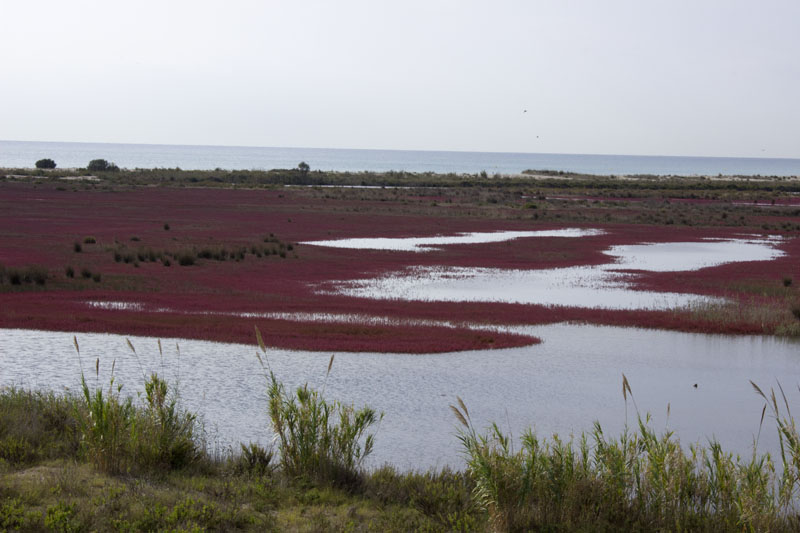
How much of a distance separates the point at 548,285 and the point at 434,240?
1882cm

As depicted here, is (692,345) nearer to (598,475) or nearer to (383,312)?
(383,312)

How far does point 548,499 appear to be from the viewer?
29.1 ft

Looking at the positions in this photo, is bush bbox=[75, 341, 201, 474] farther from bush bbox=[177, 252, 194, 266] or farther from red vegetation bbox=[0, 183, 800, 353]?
bush bbox=[177, 252, 194, 266]

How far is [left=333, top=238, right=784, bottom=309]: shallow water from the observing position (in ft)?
95.9

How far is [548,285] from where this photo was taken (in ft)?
109

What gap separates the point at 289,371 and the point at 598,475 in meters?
9.62

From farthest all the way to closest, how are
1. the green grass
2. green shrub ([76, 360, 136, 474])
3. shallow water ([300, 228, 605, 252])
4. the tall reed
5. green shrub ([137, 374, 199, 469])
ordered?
1. shallow water ([300, 228, 605, 252])
2. green shrub ([137, 374, 199, 469])
3. green shrub ([76, 360, 136, 474])
4. the tall reed
5. the green grass

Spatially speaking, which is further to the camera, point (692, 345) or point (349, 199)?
point (349, 199)

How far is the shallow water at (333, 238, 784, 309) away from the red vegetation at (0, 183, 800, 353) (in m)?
1.38

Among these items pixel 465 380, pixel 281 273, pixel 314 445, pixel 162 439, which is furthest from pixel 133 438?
pixel 281 273

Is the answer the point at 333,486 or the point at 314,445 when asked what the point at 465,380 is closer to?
the point at 314,445

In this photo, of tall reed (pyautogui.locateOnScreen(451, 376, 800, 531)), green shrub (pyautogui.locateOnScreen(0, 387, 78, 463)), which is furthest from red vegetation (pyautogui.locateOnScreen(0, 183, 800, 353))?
tall reed (pyautogui.locateOnScreen(451, 376, 800, 531))

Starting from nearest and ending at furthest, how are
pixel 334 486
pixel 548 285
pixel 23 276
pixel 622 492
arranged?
1. pixel 622 492
2. pixel 334 486
3. pixel 23 276
4. pixel 548 285

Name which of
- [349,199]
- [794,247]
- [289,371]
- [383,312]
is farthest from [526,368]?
[349,199]
